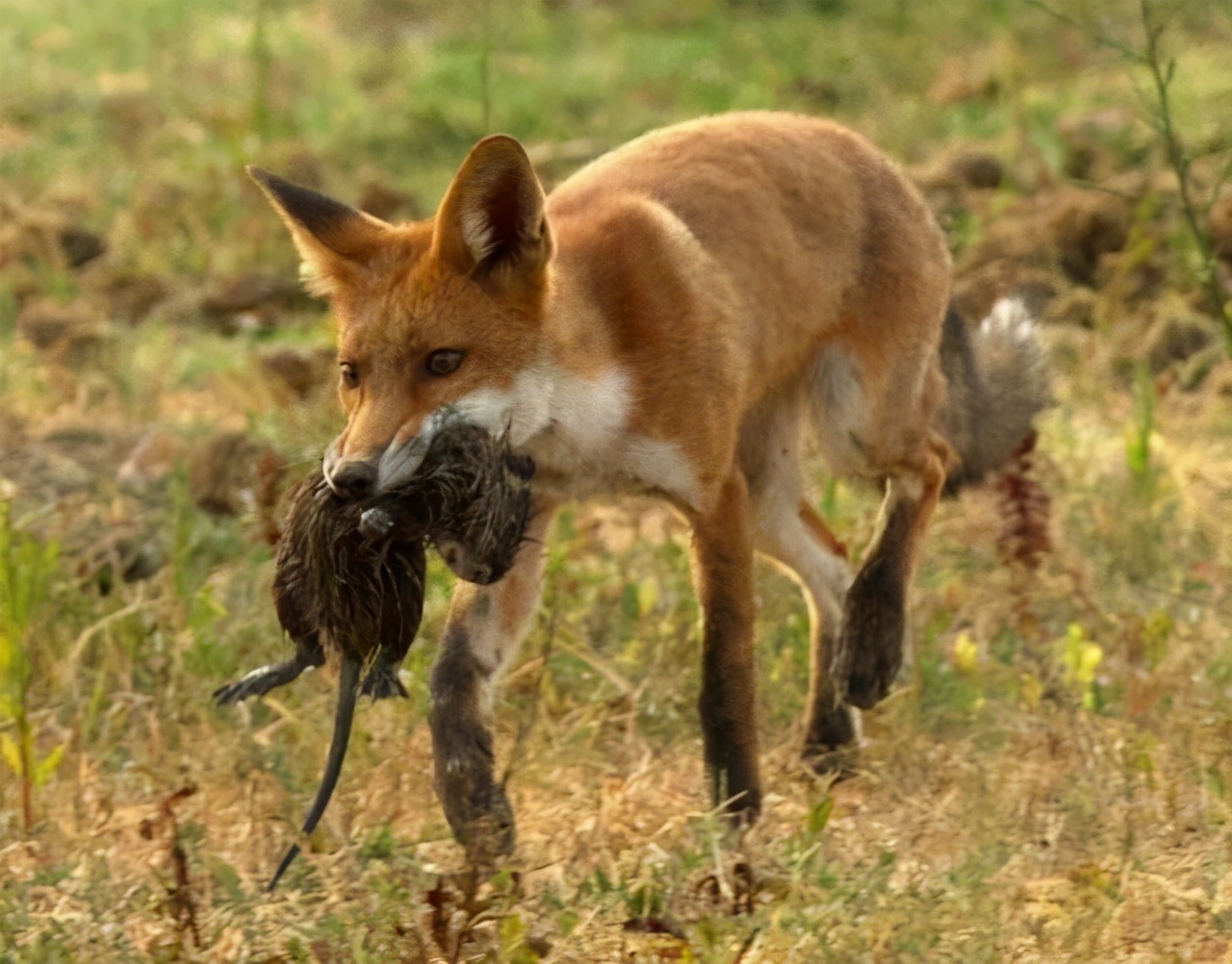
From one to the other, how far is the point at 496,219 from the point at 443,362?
14.7 inches

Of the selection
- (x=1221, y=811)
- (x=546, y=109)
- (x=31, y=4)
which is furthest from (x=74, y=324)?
(x=31, y=4)

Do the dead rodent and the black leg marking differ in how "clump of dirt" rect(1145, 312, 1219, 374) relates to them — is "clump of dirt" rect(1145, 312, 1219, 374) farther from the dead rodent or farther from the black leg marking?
the dead rodent

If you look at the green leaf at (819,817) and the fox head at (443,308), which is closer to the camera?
the fox head at (443,308)

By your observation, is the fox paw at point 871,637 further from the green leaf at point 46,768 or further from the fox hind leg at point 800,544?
the green leaf at point 46,768

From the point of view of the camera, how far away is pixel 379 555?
396 centimetres

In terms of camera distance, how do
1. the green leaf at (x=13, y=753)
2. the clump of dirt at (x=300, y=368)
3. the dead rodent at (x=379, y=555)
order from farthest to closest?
the clump of dirt at (x=300, y=368) → the green leaf at (x=13, y=753) → the dead rodent at (x=379, y=555)

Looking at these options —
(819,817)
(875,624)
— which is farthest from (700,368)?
(875,624)

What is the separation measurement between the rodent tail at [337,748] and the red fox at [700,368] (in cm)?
50

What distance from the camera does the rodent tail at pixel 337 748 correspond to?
3.75 metres

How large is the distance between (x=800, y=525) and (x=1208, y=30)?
9.32 metres

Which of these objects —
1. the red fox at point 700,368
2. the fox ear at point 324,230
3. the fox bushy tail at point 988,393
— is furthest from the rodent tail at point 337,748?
the fox bushy tail at point 988,393

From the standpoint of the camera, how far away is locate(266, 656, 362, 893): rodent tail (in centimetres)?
375

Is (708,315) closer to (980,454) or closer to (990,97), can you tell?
(980,454)

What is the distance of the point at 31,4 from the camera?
16.5m
